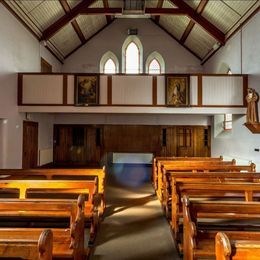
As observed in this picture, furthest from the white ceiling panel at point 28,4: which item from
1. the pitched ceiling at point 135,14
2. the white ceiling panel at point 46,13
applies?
the white ceiling panel at point 46,13

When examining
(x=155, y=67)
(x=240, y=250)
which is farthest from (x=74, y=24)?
(x=240, y=250)

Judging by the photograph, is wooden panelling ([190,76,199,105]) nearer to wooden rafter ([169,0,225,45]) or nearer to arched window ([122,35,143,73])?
wooden rafter ([169,0,225,45])

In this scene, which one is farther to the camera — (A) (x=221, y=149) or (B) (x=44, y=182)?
(A) (x=221, y=149)

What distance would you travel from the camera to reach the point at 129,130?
14.9 m

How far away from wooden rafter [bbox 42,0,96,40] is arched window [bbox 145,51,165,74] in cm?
476

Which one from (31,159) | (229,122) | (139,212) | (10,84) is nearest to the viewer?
(139,212)

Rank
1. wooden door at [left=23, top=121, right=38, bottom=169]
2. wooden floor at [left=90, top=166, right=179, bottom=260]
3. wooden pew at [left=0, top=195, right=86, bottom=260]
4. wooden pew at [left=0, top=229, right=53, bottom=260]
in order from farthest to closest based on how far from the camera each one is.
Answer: wooden door at [left=23, top=121, right=38, bottom=169]
wooden floor at [left=90, top=166, right=179, bottom=260]
wooden pew at [left=0, top=195, right=86, bottom=260]
wooden pew at [left=0, top=229, right=53, bottom=260]

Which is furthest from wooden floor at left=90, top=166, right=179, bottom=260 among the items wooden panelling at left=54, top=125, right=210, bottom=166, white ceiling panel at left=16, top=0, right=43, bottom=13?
white ceiling panel at left=16, top=0, right=43, bottom=13

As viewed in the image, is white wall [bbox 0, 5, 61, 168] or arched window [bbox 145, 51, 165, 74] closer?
white wall [bbox 0, 5, 61, 168]

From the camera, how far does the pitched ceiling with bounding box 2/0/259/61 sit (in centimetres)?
1019

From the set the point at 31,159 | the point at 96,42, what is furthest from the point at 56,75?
the point at 96,42

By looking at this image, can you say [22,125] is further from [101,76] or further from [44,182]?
[44,182]

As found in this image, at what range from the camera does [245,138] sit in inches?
403

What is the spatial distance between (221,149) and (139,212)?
7.79 m
